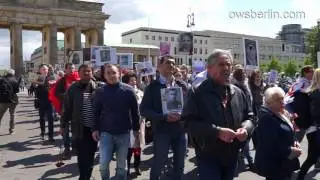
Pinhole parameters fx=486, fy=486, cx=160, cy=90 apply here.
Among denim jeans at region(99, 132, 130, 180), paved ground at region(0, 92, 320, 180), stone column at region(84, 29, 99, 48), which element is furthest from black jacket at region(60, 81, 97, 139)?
stone column at region(84, 29, 99, 48)

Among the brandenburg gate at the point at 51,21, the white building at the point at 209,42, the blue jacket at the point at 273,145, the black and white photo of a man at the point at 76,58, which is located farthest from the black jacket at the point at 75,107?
the white building at the point at 209,42

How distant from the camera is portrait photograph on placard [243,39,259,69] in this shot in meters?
13.1

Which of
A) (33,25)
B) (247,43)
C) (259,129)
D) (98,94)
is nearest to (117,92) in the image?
(98,94)

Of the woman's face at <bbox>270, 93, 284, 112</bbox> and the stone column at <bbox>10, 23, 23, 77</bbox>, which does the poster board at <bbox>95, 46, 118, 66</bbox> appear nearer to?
the woman's face at <bbox>270, 93, 284, 112</bbox>

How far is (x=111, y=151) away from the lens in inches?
274

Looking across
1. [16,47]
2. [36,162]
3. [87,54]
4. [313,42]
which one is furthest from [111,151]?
[313,42]

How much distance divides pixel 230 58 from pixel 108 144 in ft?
8.75

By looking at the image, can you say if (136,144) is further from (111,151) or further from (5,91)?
(5,91)

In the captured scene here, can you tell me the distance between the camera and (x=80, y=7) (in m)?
71.9

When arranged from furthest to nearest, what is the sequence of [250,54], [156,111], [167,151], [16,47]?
[16,47], [250,54], [156,111], [167,151]

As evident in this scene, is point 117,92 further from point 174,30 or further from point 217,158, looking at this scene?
point 174,30

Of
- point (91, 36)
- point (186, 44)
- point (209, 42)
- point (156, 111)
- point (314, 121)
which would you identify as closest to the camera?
point (156, 111)

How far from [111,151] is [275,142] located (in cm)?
251

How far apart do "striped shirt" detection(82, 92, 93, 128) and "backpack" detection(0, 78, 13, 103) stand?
9.04 m
